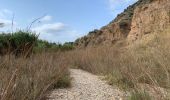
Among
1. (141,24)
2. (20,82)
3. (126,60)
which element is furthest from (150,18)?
(20,82)

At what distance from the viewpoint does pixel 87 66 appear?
14.9 metres

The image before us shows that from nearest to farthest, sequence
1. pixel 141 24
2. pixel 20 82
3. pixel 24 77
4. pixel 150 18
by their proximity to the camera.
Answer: pixel 20 82 → pixel 24 77 → pixel 150 18 → pixel 141 24

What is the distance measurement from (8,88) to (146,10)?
22.2 m

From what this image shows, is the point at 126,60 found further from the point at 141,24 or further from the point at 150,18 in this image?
the point at 141,24

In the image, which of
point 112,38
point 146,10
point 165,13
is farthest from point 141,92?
point 112,38

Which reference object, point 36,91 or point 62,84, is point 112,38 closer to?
point 62,84

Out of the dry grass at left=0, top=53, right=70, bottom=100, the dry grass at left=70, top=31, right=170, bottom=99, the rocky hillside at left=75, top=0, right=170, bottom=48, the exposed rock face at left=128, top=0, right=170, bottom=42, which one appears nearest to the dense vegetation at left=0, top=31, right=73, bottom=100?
the dry grass at left=0, top=53, right=70, bottom=100

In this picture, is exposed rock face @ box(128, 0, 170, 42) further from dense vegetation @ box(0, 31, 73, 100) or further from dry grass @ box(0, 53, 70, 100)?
dry grass @ box(0, 53, 70, 100)

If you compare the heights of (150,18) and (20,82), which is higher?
(150,18)

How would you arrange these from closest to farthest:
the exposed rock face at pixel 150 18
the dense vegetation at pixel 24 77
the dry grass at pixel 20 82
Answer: the dry grass at pixel 20 82, the dense vegetation at pixel 24 77, the exposed rock face at pixel 150 18

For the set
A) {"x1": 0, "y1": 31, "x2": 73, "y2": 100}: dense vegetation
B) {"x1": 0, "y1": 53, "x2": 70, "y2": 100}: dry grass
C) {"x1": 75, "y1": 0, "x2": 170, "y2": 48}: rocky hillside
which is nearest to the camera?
{"x1": 0, "y1": 53, "x2": 70, "y2": 100}: dry grass

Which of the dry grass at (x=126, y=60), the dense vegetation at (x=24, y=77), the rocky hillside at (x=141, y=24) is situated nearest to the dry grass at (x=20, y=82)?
the dense vegetation at (x=24, y=77)

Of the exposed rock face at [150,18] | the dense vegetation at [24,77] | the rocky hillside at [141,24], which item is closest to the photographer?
the dense vegetation at [24,77]

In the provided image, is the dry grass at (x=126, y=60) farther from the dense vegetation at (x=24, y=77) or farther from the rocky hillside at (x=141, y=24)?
the rocky hillside at (x=141, y=24)
